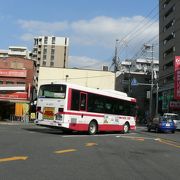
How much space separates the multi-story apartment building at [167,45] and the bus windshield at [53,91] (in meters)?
56.4

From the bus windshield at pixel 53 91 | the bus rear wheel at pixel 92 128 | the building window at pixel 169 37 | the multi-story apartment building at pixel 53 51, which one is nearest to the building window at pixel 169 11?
the building window at pixel 169 37

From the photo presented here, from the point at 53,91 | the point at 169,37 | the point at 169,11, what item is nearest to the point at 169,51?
the point at 169,37

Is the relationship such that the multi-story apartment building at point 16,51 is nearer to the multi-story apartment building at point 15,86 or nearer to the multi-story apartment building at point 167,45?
the multi-story apartment building at point 167,45

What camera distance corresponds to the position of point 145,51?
84.2 m

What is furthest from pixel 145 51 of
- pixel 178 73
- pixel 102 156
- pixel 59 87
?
pixel 102 156

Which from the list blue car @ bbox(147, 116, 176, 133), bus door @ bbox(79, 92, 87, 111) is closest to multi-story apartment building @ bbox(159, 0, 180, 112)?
blue car @ bbox(147, 116, 176, 133)

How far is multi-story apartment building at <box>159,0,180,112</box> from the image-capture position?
85812 millimetres

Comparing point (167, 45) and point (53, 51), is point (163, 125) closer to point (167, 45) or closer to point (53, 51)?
point (167, 45)

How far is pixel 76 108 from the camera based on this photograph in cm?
2627

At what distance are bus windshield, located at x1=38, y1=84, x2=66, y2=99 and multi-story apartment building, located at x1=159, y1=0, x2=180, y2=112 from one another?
56391mm

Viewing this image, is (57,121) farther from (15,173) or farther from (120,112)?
(15,173)

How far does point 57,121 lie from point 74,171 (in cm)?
1457

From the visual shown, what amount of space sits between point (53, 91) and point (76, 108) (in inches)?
69.1

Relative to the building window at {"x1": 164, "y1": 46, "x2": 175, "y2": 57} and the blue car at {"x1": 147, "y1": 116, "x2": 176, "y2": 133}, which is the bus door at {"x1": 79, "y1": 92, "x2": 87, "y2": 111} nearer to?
the blue car at {"x1": 147, "y1": 116, "x2": 176, "y2": 133}
